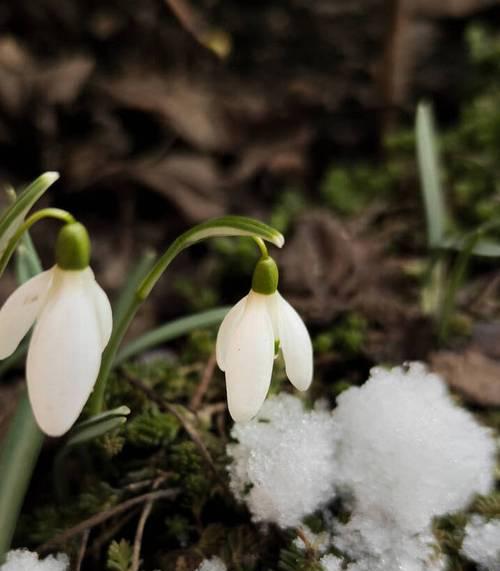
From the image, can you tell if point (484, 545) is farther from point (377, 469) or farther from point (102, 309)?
point (102, 309)

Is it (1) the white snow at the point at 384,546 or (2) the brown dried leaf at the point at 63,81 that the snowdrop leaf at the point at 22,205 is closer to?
(1) the white snow at the point at 384,546

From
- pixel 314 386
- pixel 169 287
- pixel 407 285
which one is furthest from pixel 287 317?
pixel 169 287

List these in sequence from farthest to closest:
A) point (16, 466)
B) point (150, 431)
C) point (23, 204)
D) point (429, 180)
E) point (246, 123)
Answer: point (246, 123) < point (429, 180) < point (150, 431) < point (16, 466) < point (23, 204)

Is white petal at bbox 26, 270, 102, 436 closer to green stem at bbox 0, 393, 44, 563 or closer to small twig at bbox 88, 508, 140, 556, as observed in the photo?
green stem at bbox 0, 393, 44, 563

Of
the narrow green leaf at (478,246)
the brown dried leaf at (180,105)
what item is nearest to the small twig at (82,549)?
the narrow green leaf at (478,246)

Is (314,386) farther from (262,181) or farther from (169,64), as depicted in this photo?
(169,64)

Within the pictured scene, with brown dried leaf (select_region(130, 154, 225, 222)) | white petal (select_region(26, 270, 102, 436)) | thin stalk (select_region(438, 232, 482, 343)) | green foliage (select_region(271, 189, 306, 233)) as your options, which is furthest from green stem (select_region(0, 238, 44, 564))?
brown dried leaf (select_region(130, 154, 225, 222))

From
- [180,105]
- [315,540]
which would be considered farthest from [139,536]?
[180,105]
